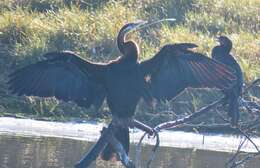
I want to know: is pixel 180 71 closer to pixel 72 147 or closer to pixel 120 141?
pixel 120 141

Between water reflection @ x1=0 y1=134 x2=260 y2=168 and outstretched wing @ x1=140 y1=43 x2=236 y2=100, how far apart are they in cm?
191

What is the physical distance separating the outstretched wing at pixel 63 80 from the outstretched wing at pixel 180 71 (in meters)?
0.37

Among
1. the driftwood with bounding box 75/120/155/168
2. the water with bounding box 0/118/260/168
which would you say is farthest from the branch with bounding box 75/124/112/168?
the water with bounding box 0/118/260/168

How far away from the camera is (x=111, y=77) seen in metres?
6.77

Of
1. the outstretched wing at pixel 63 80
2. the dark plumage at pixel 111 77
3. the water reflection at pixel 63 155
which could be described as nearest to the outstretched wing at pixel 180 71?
the dark plumage at pixel 111 77

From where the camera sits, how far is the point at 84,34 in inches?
499

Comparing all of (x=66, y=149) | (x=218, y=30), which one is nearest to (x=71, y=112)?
(x=66, y=149)

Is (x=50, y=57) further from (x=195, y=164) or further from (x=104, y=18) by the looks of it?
(x=104, y=18)

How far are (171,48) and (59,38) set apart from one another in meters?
5.94

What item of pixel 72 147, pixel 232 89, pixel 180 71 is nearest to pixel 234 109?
pixel 232 89

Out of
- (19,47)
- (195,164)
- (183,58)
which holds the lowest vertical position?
(195,164)

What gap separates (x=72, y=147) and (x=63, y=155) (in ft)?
1.58

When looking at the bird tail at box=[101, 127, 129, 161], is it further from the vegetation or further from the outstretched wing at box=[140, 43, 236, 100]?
the vegetation

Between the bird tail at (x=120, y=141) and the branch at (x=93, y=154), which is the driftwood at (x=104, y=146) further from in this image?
the bird tail at (x=120, y=141)
